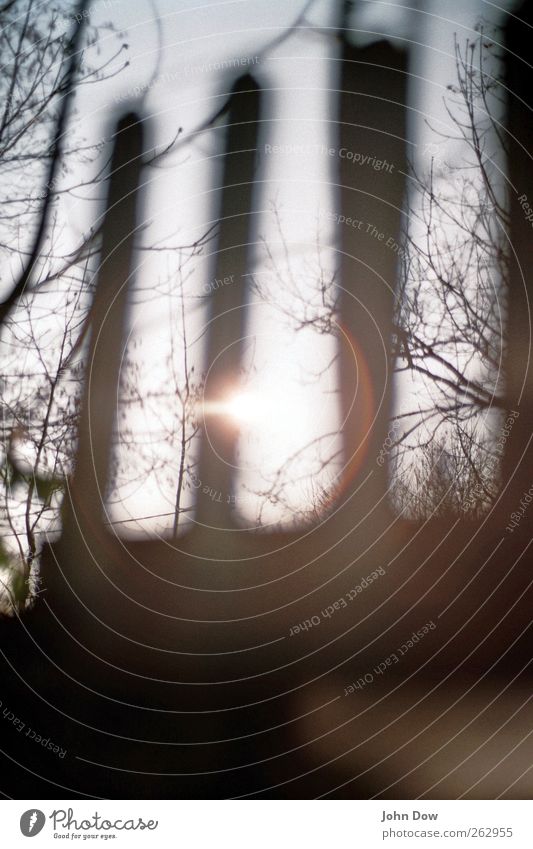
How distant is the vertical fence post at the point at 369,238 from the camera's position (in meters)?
0.66

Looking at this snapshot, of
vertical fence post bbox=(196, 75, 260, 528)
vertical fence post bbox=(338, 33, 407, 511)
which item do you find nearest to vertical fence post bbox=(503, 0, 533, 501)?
vertical fence post bbox=(338, 33, 407, 511)

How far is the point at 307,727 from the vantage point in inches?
24.8

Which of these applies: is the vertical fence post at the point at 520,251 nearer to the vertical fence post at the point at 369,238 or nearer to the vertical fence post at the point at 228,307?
the vertical fence post at the point at 369,238

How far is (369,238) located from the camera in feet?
2.23

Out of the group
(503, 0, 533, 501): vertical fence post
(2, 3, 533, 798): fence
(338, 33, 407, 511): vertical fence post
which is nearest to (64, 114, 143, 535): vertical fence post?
(2, 3, 533, 798): fence

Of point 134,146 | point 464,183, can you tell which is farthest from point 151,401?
point 464,183

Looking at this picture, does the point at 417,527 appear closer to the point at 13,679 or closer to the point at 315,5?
the point at 13,679

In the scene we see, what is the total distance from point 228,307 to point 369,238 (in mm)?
152

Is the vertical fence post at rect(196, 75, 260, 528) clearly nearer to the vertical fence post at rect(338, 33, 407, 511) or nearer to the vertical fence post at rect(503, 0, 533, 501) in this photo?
the vertical fence post at rect(338, 33, 407, 511)

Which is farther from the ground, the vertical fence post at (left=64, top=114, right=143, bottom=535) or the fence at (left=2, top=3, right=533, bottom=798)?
the vertical fence post at (left=64, top=114, right=143, bottom=535)

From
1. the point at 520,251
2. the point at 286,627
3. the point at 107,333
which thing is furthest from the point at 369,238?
the point at 286,627

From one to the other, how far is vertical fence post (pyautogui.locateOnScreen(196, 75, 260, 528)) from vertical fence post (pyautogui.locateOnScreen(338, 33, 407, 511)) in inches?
3.7

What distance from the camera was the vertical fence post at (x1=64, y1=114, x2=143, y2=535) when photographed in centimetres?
66
